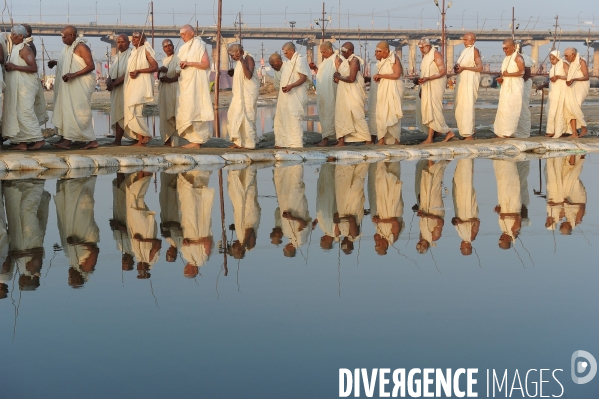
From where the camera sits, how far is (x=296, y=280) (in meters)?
6.15

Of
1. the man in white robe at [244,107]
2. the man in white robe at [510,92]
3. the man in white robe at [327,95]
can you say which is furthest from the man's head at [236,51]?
the man in white robe at [510,92]

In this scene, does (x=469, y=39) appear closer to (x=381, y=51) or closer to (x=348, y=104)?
(x=381, y=51)

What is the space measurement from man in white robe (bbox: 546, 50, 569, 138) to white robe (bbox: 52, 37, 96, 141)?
306 inches

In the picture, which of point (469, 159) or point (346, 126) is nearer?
point (469, 159)

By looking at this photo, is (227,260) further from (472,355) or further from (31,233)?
(472,355)

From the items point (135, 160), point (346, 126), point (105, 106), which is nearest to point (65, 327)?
point (135, 160)

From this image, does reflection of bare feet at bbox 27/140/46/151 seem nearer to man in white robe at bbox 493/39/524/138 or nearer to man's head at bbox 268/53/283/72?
man's head at bbox 268/53/283/72

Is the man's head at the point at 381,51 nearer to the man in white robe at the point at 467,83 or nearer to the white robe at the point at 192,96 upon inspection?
the man in white robe at the point at 467,83

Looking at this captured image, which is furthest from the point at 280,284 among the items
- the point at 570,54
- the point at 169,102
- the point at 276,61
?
the point at 570,54

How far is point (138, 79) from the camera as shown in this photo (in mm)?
13859

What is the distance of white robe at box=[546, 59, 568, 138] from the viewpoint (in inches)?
655

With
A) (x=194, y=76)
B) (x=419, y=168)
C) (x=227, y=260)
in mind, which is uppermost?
(x=194, y=76)

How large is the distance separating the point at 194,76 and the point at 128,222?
5968 mm

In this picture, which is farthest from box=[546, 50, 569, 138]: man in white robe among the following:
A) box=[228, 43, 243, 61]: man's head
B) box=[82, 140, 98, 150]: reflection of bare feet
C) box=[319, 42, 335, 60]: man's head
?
box=[82, 140, 98, 150]: reflection of bare feet
